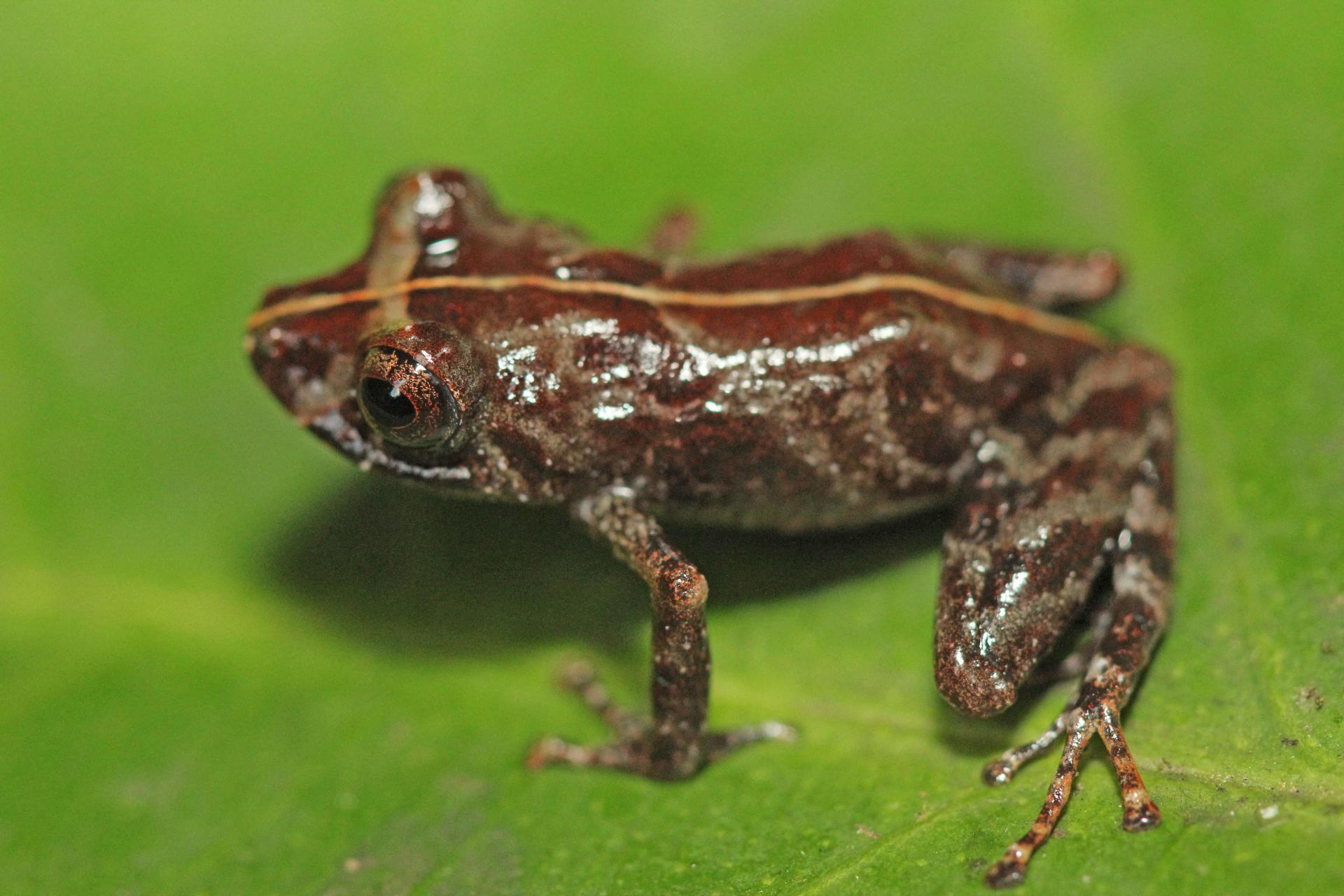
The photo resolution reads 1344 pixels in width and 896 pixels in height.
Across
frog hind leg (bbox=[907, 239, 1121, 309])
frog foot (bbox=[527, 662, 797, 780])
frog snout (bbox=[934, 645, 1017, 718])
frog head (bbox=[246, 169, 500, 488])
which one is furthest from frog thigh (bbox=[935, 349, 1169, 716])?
frog head (bbox=[246, 169, 500, 488])

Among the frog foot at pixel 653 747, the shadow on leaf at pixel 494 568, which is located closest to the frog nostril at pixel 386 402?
the shadow on leaf at pixel 494 568

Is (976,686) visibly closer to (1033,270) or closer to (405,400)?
(1033,270)

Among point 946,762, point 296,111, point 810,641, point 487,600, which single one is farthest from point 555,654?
point 296,111

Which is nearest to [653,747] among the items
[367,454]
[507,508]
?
[507,508]

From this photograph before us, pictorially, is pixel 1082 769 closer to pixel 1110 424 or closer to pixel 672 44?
pixel 1110 424

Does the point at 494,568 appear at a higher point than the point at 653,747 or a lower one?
higher

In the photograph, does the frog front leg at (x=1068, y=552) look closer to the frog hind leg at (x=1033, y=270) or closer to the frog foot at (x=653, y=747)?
the frog hind leg at (x=1033, y=270)
